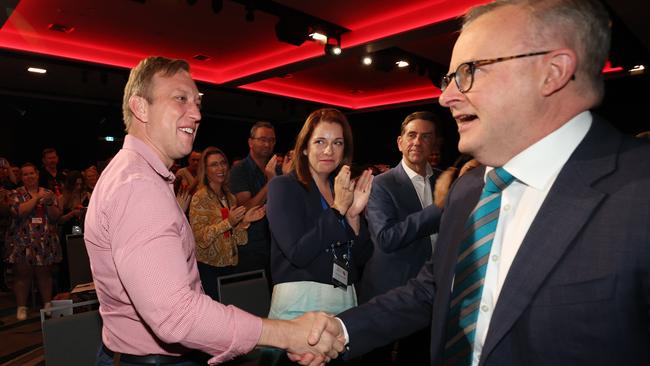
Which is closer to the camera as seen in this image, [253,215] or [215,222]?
[253,215]

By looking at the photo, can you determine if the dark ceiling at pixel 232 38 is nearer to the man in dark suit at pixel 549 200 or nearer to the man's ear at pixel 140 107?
the man's ear at pixel 140 107

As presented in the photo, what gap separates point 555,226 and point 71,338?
1927 mm

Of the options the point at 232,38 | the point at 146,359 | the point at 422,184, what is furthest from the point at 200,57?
the point at 146,359

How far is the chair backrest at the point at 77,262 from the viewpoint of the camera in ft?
12.7

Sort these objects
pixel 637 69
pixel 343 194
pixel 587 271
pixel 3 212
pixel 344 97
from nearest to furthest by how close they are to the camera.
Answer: pixel 587 271 < pixel 343 194 < pixel 3 212 < pixel 637 69 < pixel 344 97

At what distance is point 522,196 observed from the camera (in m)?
1.12

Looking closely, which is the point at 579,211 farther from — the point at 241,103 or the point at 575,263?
the point at 241,103

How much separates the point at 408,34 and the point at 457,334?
216 inches

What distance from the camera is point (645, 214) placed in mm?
860

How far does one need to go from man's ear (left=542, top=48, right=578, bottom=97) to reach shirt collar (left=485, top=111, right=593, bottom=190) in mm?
96

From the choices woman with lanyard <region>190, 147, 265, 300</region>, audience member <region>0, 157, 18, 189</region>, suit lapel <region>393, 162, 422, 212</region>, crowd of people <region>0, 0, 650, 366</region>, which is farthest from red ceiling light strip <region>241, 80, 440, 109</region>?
crowd of people <region>0, 0, 650, 366</region>

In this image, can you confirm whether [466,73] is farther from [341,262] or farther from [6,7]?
[6,7]

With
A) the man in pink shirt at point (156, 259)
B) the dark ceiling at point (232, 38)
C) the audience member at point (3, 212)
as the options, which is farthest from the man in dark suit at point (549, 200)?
the audience member at point (3, 212)

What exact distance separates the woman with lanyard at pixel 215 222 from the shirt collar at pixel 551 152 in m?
2.65
